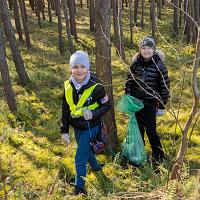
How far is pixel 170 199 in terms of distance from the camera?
3.18 meters

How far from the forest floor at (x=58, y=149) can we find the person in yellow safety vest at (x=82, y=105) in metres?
0.46

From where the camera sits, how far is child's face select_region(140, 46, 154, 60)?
16.8 ft

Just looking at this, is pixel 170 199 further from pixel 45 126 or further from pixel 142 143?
pixel 45 126

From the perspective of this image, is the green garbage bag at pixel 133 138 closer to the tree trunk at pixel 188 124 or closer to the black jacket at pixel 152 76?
the black jacket at pixel 152 76

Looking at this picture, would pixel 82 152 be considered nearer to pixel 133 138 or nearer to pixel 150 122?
pixel 133 138

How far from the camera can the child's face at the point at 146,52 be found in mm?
5129

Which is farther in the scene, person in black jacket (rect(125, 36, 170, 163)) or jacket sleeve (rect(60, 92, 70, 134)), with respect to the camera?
person in black jacket (rect(125, 36, 170, 163))

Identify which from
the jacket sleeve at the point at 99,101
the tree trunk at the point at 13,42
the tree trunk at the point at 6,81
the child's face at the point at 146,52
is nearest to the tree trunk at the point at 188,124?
the jacket sleeve at the point at 99,101

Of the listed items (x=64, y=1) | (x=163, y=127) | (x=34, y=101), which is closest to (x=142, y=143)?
(x=163, y=127)

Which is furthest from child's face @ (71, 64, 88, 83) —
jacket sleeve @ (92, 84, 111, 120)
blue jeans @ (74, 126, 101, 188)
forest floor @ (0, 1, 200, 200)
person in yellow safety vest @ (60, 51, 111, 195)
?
forest floor @ (0, 1, 200, 200)

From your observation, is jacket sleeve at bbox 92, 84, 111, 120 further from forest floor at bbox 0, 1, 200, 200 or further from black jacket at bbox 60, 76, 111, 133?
forest floor at bbox 0, 1, 200, 200

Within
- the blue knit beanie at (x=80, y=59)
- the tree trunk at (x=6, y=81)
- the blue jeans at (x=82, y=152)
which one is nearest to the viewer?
the blue knit beanie at (x=80, y=59)

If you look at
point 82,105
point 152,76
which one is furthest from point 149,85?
point 82,105

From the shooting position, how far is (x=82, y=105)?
15.6 ft
